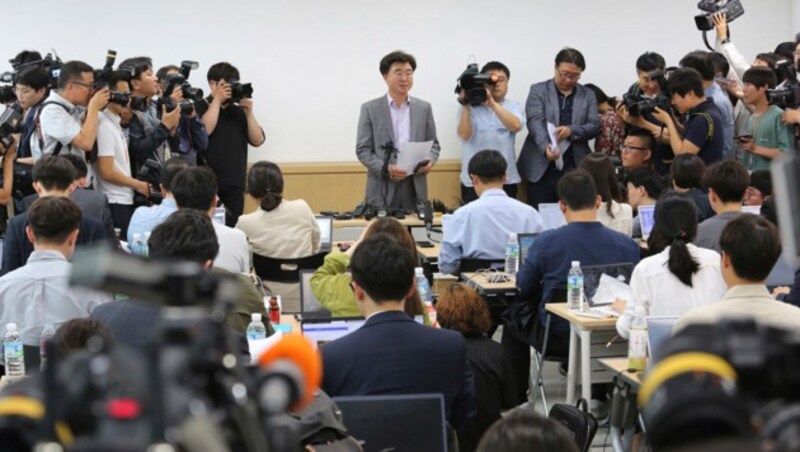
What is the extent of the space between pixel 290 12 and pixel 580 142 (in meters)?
2.79

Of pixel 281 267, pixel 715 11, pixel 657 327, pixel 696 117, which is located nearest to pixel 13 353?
pixel 657 327

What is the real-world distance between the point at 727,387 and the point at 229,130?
7.80 metres

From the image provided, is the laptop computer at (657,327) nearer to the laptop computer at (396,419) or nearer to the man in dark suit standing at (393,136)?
the laptop computer at (396,419)

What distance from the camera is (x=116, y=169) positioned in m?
6.80

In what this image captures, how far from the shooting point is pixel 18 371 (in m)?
3.79

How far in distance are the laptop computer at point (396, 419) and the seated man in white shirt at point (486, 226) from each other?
118 inches

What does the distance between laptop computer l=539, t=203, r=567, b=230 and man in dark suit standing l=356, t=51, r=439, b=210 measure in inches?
59.0

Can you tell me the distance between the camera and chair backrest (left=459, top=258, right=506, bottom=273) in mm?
5965

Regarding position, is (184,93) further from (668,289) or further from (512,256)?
(668,289)

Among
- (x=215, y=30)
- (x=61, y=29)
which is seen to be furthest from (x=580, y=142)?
(x=61, y=29)

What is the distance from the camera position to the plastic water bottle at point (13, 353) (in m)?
3.79

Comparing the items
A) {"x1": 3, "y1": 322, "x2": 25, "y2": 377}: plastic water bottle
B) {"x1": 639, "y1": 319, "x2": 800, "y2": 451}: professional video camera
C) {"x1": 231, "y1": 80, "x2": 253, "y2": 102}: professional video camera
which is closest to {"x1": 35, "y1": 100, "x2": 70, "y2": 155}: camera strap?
{"x1": 231, "y1": 80, "x2": 253, "y2": 102}: professional video camera

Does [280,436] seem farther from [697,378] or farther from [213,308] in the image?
[697,378]

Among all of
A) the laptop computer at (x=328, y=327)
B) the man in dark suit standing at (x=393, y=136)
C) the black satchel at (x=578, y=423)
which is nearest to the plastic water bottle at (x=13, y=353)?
the laptop computer at (x=328, y=327)
